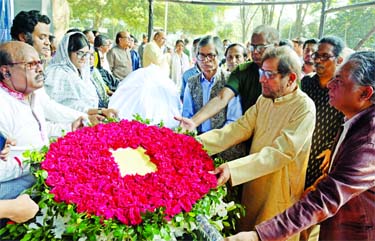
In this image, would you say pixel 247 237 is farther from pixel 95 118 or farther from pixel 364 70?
pixel 95 118

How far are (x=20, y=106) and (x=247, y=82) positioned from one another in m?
1.66

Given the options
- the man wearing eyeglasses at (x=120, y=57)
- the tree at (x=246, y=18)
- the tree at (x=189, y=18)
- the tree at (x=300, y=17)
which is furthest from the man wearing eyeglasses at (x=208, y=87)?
the tree at (x=189, y=18)

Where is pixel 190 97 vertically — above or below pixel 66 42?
below

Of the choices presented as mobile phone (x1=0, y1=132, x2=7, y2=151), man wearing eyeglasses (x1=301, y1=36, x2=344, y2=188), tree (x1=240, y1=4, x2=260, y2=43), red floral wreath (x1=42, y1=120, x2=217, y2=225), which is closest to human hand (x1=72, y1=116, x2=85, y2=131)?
red floral wreath (x1=42, y1=120, x2=217, y2=225)

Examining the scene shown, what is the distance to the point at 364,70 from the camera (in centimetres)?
168

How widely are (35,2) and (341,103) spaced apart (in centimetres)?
607

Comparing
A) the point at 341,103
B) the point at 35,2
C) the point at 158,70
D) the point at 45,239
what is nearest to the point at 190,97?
the point at 158,70

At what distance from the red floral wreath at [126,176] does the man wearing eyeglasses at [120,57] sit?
15.5 ft

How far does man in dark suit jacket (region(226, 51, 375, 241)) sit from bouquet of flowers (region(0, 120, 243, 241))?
10.9 inches

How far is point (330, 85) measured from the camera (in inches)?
72.3

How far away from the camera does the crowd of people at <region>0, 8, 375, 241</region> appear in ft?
5.41

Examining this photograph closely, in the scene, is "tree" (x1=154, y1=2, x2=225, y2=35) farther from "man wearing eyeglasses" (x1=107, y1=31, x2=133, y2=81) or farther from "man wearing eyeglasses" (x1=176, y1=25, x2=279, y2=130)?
"man wearing eyeglasses" (x1=176, y1=25, x2=279, y2=130)

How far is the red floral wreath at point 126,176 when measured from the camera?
5.22 ft

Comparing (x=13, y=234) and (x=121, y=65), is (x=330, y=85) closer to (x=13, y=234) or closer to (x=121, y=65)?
(x=13, y=234)
